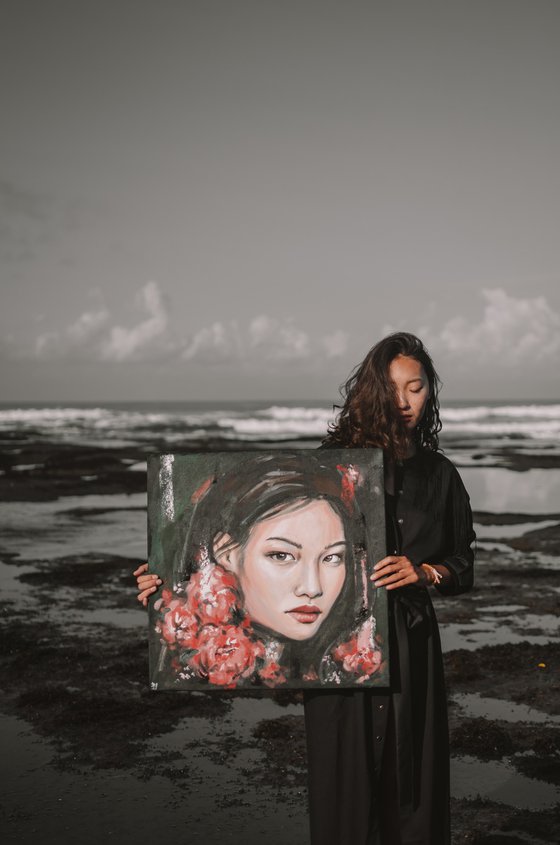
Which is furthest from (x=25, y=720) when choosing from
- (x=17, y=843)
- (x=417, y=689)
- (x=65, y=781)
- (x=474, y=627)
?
(x=474, y=627)

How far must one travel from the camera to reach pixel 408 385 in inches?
124

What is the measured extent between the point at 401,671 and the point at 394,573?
0.35 metres

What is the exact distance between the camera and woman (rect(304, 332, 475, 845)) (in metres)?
2.89

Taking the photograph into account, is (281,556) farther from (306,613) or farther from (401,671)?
(401,671)

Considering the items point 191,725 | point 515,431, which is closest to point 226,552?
point 191,725

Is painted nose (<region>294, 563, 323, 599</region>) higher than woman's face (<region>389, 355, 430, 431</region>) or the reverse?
the reverse

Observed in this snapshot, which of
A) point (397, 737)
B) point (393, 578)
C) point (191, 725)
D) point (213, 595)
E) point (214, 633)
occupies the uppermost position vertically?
point (393, 578)

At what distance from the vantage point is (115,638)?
7953mm

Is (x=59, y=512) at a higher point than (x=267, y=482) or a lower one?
lower

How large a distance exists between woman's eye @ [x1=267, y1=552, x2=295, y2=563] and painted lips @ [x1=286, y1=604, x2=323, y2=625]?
18 cm

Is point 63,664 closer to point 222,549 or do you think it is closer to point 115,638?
point 115,638

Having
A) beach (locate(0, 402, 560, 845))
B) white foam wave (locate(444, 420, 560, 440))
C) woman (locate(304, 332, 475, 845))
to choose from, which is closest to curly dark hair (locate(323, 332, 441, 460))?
woman (locate(304, 332, 475, 845))

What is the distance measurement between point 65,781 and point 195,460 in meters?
2.90

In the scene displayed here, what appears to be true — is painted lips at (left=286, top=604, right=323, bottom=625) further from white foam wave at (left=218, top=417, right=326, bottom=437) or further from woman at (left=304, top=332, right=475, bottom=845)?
white foam wave at (left=218, top=417, right=326, bottom=437)
